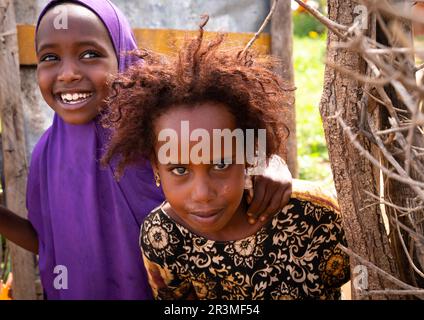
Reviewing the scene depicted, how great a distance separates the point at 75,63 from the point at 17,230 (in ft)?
2.74

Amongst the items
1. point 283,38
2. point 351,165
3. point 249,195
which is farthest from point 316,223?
point 283,38

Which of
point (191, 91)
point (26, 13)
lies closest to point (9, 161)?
point (26, 13)

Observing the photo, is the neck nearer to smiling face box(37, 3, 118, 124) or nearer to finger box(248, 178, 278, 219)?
finger box(248, 178, 278, 219)

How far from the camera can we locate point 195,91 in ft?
6.63

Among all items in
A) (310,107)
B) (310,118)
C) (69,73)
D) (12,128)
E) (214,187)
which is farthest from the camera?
(310,107)

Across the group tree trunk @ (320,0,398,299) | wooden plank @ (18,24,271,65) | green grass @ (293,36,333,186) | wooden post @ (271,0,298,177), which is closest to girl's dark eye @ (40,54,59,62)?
wooden plank @ (18,24,271,65)

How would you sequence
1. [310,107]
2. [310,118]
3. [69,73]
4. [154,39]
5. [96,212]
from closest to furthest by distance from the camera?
[69,73]
[96,212]
[154,39]
[310,118]
[310,107]

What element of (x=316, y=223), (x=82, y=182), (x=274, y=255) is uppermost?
(x=82, y=182)

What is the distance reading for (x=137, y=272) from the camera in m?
2.64

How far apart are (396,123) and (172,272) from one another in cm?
109

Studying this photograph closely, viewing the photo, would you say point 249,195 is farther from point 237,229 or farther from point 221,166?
point 221,166
